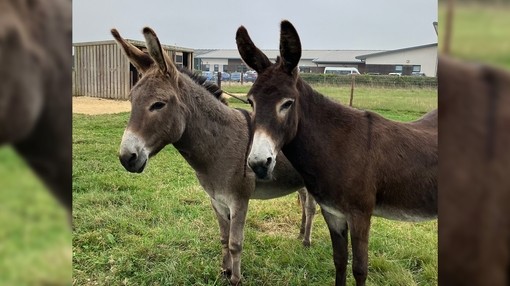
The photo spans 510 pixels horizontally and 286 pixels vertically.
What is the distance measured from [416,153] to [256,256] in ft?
4.60

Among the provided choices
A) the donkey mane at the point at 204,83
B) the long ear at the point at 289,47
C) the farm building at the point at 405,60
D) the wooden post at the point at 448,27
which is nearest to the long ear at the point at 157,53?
the donkey mane at the point at 204,83

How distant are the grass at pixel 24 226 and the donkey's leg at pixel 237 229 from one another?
68.6 inches

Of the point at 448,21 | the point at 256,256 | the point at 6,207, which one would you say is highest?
the point at 448,21

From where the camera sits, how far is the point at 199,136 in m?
2.09

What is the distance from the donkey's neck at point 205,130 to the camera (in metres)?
2.04

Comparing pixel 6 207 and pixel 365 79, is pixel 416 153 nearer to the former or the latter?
pixel 365 79

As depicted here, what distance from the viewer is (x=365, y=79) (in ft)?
9.72

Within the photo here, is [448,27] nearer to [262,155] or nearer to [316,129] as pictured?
[262,155]

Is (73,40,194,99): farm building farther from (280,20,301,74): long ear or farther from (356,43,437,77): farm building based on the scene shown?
(356,43,437,77): farm building

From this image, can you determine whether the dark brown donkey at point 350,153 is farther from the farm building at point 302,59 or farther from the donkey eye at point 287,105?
the farm building at point 302,59

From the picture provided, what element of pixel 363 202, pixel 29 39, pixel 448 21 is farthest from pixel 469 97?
pixel 363 202

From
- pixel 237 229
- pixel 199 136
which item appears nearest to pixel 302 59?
pixel 199 136

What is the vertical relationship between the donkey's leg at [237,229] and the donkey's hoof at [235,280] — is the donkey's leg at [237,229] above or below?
above

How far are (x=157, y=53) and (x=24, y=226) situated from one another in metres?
1.33
